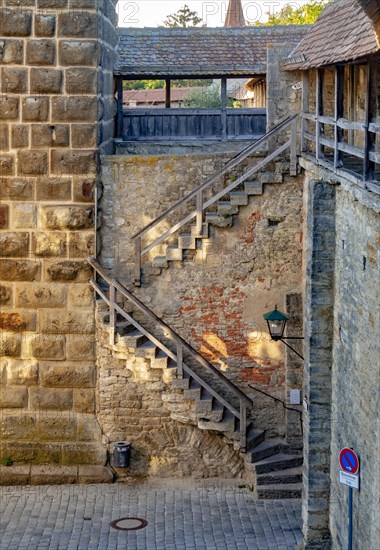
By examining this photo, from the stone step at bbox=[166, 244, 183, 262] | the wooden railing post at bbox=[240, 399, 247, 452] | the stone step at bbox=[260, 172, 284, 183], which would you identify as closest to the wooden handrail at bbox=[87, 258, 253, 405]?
the wooden railing post at bbox=[240, 399, 247, 452]

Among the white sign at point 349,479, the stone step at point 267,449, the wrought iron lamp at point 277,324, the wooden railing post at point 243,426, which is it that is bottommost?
the stone step at point 267,449

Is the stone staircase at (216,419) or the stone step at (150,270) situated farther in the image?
the stone step at (150,270)

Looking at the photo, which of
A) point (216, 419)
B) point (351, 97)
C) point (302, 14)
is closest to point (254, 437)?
point (216, 419)

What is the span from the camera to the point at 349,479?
1419 centimetres

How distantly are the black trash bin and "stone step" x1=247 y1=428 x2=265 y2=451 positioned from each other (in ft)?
6.05

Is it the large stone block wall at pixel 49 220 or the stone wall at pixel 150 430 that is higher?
the large stone block wall at pixel 49 220

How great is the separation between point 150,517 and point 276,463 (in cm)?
222

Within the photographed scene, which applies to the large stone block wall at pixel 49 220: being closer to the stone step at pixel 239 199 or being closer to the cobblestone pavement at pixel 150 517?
the cobblestone pavement at pixel 150 517

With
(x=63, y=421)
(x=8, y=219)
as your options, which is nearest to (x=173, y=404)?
(x=63, y=421)

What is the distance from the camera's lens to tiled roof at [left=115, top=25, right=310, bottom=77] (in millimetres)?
21125

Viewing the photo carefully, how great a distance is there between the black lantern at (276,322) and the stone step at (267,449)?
189 centimetres

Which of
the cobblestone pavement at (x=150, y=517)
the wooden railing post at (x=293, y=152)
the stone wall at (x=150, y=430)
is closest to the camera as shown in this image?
the cobblestone pavement at (x=150, y=517)

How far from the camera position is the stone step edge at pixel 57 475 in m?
19.5

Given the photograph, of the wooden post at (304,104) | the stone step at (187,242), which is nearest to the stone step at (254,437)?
the stone step at (187,242)
